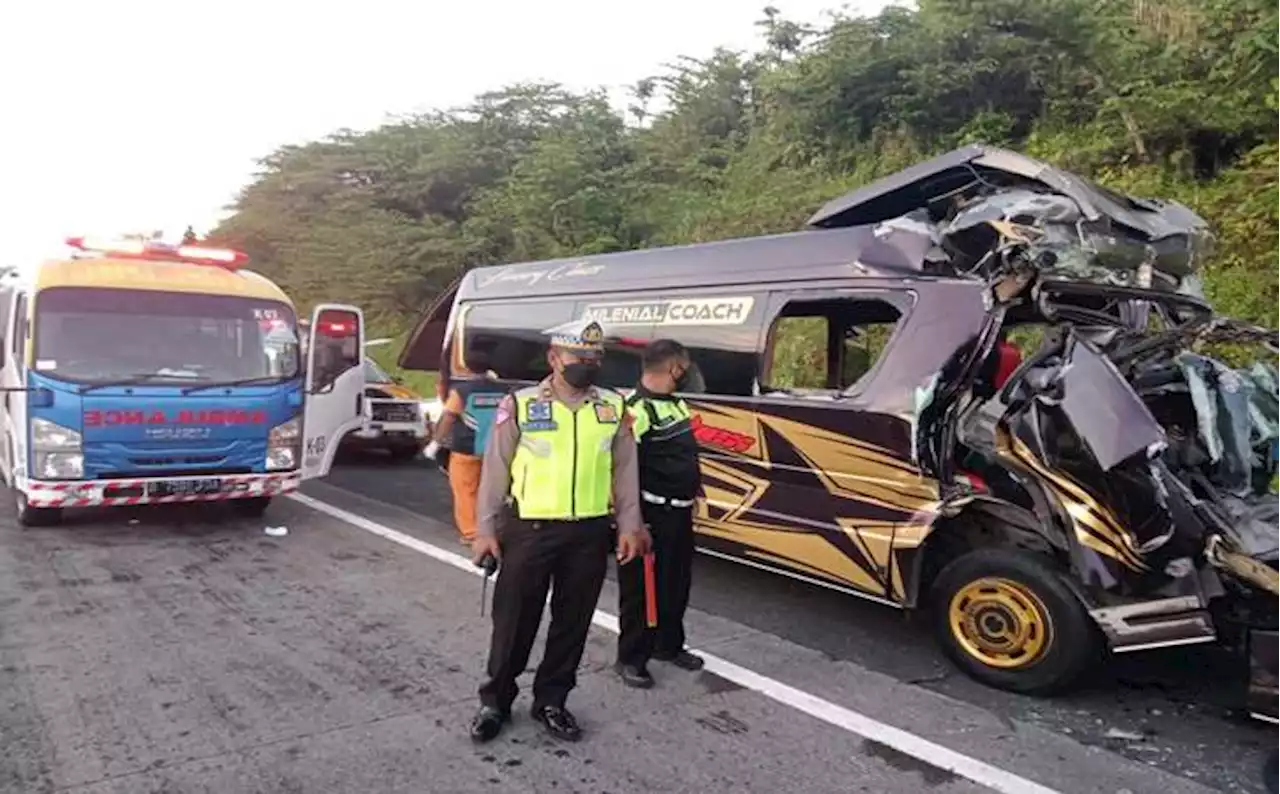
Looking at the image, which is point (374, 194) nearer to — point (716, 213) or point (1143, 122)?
point (716, 213)

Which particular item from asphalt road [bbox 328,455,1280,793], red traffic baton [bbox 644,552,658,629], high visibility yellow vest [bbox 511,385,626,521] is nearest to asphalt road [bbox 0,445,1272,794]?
asphalt road [bbox 328,455,1280,793]

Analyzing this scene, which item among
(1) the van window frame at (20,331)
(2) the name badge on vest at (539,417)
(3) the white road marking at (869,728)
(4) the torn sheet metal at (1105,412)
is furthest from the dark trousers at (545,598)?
(1) the van window frame at (20,331)

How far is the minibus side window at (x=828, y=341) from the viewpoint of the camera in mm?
5456

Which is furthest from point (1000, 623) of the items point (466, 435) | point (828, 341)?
point (466, 435)

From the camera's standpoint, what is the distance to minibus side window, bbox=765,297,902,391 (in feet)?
17.9

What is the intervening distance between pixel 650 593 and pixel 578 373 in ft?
4.09

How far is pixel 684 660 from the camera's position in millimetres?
4746

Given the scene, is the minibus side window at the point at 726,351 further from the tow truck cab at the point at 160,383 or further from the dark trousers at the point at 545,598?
the tow truck cab at the point at 160,383

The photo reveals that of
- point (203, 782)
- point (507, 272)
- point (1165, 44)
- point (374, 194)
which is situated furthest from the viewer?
point (374, 194)

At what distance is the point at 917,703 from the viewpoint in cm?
432

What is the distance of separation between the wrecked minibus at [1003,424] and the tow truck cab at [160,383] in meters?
3.44

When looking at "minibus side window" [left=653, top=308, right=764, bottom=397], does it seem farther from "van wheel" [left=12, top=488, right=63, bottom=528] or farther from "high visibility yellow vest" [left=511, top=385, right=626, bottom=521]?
"van wheel" [left=12, top=488, right=63, bottom=528]

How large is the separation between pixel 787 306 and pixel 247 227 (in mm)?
26039

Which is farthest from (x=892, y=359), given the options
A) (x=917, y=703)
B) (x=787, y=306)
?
(x=917, y=703)
